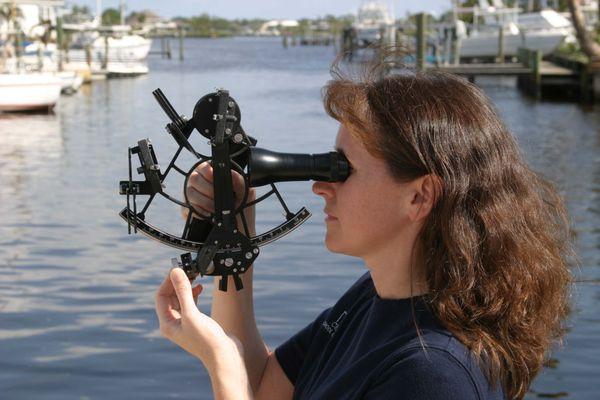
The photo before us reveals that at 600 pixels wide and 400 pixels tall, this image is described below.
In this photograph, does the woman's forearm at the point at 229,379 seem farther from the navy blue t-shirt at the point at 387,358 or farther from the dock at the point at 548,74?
the dock at the point at 548,74

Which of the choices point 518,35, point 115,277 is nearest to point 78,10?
point 518,35

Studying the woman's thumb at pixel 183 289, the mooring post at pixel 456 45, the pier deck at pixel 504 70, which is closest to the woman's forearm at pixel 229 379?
the woman's thumb at pixel 183 289

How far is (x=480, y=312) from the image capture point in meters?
1.79

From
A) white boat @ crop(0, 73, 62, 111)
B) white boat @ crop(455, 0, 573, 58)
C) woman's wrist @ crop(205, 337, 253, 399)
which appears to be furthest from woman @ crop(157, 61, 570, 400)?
white boat @ crop(455, 0, 573, 58)

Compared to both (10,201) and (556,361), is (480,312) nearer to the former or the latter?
(556,361)

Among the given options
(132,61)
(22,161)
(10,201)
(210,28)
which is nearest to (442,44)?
(132,61)

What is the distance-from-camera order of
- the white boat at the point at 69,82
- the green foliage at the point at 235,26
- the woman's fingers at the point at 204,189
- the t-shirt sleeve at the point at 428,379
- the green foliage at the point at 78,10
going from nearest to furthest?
the t-shirt sleeve at the point at 428,379, the woman's fingers at the point at 204,189, the white boat at the point at 69,82, the green foliage at the point at 78,10, the green foliage at the point at 235,26

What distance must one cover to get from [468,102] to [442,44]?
47966 millimetres

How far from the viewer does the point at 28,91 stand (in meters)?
23.3

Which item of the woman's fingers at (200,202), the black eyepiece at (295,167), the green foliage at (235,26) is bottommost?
the green foliage at (235,26)

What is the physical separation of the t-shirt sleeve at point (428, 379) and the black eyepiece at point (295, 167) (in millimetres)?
371

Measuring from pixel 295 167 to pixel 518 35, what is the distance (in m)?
39.9

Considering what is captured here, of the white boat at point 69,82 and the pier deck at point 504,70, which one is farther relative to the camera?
the pier deck at point 504,70

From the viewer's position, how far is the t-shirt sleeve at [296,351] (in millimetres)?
2268
